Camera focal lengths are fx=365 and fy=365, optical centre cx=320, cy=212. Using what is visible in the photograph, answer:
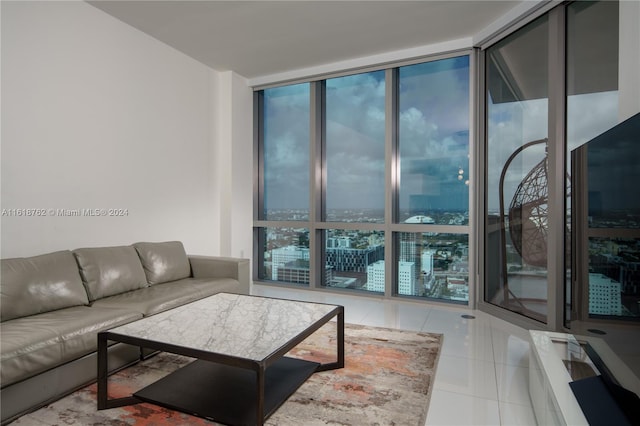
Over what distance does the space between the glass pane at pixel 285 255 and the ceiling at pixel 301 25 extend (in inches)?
93.7

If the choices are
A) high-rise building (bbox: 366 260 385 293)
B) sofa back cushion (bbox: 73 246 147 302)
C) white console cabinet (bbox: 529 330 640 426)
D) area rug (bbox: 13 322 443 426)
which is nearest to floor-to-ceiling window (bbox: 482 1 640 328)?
white console cabinet (bbox: 529 330 640 426)

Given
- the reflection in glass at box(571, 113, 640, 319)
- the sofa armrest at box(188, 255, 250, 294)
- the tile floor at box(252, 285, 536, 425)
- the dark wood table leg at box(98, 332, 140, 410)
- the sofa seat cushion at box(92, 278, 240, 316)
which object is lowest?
the tile floor at box(252, 285, 536, 425)

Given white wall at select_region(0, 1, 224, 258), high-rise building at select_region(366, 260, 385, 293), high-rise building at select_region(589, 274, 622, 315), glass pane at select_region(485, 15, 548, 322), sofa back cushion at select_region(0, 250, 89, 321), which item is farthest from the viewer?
high-rise building at select_region(366, 260, 385, 293)

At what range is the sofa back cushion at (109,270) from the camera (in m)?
2.89

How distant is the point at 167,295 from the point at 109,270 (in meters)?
0.54

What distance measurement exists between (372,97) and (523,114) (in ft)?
6.21

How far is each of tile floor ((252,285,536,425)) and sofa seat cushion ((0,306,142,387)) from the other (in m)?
2.05

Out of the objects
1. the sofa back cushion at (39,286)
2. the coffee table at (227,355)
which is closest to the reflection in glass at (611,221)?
the coffee table at (227,355)

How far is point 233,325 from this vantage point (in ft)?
7.30

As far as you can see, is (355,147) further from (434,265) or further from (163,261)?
(163,261)

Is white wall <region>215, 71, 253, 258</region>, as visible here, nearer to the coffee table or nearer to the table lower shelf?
the coffee table

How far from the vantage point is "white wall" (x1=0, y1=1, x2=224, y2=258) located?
9.22ft

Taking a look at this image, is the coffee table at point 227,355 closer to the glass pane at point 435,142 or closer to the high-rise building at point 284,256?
the glass pane at point 435,142

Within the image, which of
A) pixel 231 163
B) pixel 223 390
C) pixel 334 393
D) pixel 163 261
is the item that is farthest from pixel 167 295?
pixel 231 163
